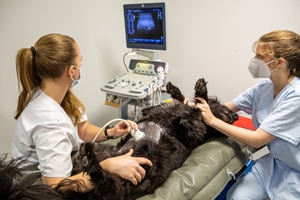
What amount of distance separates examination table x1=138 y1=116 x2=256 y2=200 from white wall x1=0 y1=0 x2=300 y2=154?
3.78ft

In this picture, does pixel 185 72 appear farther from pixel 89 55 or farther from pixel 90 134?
pixel 90 134

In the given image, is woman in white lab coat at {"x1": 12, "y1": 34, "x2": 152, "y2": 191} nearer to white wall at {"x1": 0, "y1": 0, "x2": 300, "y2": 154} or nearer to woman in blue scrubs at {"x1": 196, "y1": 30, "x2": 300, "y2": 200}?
woman in blue scrubs at {"x1": 196, "y1": 30, "x2": 300, "y2": 200}

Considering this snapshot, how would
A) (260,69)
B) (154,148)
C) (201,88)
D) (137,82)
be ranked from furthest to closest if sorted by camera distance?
(137,82)
(201,88)
(260,69)
(154,148)

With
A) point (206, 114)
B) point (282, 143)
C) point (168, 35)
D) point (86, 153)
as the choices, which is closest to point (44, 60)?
point (86, 153)

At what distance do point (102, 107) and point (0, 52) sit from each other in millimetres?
1152

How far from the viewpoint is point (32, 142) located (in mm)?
1063

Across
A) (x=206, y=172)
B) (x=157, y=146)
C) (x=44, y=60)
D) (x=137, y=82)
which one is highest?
(x=44, y=60)

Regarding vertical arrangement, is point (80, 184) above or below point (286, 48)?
below

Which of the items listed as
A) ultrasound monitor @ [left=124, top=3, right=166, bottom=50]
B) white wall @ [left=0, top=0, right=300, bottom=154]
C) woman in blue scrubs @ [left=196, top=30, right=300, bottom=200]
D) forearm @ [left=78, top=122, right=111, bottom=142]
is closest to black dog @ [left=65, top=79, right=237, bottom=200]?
woman in blue scrubs @ [left=196, top=30, right=300, bottom=200]

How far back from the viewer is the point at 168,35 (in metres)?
2.66

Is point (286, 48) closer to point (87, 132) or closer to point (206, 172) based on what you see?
point (206, 172)

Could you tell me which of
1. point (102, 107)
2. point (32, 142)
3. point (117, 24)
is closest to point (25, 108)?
point (32, 142)

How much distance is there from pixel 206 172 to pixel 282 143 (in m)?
0.44

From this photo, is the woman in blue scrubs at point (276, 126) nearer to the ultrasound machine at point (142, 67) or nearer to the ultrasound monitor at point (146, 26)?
the ultrasound machine at point (142, 67)
